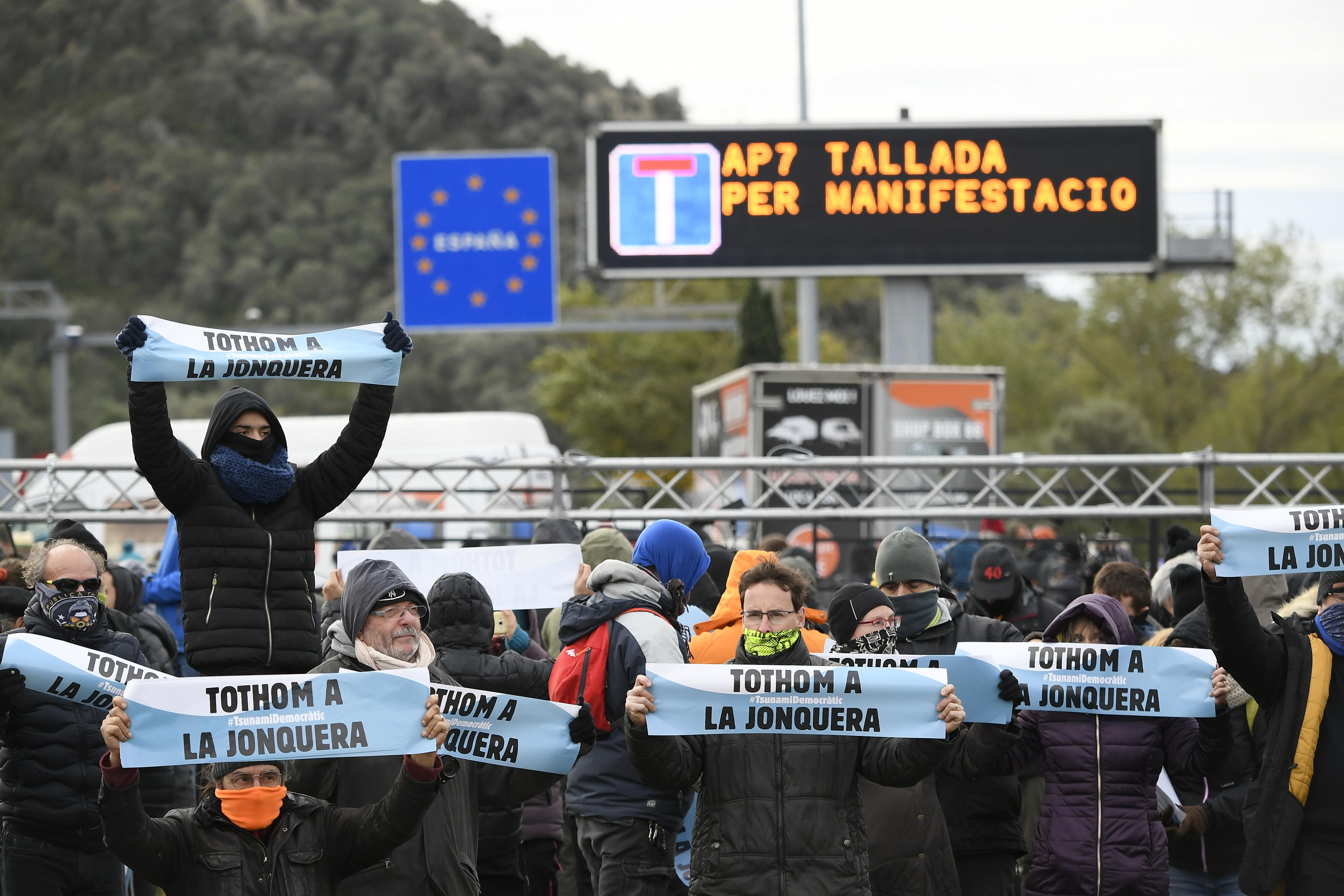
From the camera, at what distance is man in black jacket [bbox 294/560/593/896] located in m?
4.81

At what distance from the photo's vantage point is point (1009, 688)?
5.14 meters

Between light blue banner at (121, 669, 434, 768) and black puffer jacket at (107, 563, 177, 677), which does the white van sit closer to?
black puffer jacket at (107, 563, 177, 677)

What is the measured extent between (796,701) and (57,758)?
2.97 m

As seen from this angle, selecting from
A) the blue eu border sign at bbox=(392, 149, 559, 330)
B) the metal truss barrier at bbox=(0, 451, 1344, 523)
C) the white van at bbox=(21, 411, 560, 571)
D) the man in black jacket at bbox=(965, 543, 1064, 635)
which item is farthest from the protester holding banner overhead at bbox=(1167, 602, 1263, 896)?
the blue eu border sign at bbox=(392, 149, 559, 330)

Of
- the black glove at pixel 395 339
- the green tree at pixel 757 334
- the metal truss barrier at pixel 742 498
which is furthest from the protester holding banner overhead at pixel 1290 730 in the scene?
the green tree at pixel 757 334

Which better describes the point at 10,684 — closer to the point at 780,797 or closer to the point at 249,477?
the point at 249,477

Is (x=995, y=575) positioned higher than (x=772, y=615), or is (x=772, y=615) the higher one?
(x=772, y=615)

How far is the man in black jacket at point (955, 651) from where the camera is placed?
607 centimetres

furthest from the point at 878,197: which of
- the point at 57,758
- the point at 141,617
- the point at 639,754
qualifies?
the point at 639,754

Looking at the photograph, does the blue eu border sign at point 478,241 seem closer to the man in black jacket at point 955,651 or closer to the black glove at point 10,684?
the man in black jacket at point 955,651

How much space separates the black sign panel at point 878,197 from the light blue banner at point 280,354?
1191 cm

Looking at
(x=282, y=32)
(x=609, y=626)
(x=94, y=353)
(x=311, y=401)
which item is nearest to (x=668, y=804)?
(x=609, y=626)

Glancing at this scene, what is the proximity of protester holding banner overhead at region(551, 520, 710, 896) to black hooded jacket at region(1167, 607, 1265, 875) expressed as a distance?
6.95 ft

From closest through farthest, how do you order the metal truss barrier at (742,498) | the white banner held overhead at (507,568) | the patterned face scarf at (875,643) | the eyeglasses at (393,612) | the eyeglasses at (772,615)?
1. the eyeglasses at (393,612)
2. the eyeglasses at (772,615)
3. the patterned face scarf at (875,643)
4. the white banner held overhead at (507,568)
5. the metal truss barrier at (742,498)
